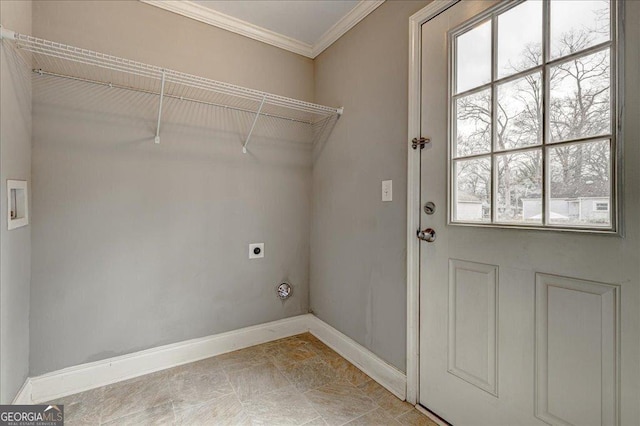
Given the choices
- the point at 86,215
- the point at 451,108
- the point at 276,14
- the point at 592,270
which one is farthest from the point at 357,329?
the point at 276,14

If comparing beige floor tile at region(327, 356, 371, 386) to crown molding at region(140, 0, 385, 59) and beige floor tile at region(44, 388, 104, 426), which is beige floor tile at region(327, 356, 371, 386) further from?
crown molding at region(140, 0, 385, 59)

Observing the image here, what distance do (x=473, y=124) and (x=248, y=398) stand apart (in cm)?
179

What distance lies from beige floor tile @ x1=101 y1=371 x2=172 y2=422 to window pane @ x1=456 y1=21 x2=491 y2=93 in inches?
86.5

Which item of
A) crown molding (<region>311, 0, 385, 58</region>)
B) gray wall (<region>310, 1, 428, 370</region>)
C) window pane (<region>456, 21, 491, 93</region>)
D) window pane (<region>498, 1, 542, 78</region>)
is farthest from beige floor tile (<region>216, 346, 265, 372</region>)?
crown molding (<region>311, 0, 385, 58</region>)

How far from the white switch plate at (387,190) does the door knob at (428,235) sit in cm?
29

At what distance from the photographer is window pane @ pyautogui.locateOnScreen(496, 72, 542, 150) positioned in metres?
1.06

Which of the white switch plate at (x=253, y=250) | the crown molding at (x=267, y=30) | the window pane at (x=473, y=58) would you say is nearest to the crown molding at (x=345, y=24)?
the crown molding at (x=267, y=30)

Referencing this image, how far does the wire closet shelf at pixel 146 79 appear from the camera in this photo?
51.7 inches

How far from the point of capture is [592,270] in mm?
922

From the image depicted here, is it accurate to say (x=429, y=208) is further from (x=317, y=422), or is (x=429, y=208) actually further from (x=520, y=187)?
(x=317, y=422)

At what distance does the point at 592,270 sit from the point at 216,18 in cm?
241

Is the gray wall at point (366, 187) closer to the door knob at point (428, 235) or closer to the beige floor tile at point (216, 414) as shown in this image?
the door knob at point (428, 235)

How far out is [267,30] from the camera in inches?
81.7

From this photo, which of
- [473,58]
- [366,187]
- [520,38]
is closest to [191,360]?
[366,187]
